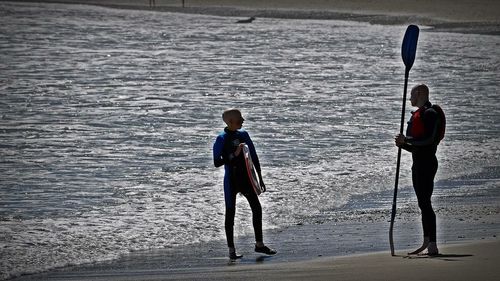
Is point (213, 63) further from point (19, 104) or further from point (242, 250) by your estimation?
point (242, 250)

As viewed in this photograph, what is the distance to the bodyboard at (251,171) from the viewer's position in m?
9.91

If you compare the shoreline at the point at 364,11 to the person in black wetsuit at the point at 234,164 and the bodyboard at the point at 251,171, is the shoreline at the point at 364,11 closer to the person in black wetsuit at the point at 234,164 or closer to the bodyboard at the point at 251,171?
the person in black wetsuit at the point at 234,164

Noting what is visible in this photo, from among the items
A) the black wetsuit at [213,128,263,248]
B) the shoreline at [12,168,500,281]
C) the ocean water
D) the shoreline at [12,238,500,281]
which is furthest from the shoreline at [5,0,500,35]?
the shoreline at [12,238,500,281]

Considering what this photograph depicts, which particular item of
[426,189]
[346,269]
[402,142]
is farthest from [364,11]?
[346,269]

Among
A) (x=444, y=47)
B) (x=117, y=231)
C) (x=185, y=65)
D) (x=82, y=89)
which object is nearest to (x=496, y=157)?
(x=117, y=231)

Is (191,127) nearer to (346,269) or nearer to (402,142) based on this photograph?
(402,142)

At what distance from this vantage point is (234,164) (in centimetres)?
1005

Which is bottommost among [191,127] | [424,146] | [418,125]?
[191,127]

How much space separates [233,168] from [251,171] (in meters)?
0.20

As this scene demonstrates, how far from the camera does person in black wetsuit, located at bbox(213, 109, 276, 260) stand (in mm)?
9992

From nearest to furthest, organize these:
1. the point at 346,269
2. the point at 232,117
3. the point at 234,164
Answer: the point at 346,269 → the point at 232,117 → the point at 234,164

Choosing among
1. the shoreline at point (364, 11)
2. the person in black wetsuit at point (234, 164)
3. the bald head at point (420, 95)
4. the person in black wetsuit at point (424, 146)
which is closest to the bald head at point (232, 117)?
the person in black wetsuit at point (234, 164)

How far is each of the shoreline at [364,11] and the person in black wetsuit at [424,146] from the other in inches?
1317

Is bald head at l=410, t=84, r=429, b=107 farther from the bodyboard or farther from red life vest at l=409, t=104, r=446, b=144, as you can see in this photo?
the bodyboard
